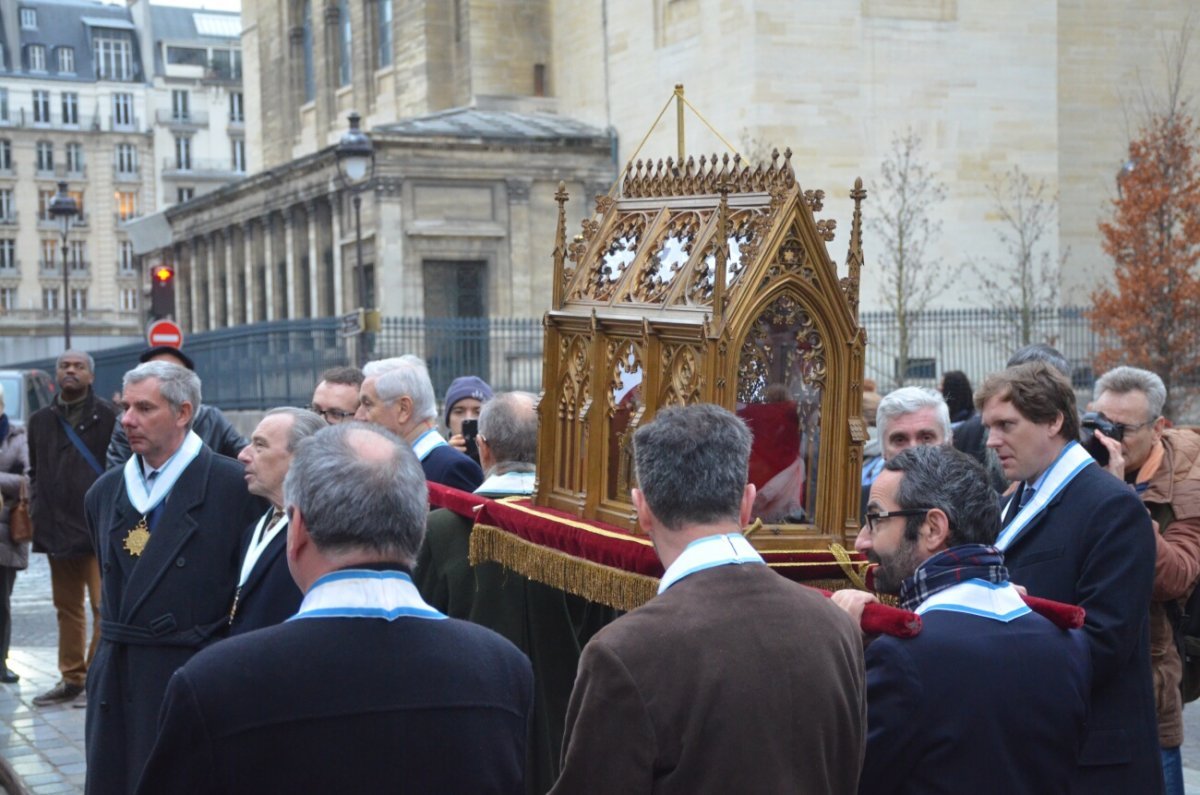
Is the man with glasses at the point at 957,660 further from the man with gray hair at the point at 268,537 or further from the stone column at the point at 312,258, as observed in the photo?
the stone column at the point at 312,258

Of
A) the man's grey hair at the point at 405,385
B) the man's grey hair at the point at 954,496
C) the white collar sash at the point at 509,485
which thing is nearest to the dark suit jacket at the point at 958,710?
the man's grey hair at the point at 954,496

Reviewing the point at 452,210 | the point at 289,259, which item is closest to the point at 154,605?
the point at 452,210

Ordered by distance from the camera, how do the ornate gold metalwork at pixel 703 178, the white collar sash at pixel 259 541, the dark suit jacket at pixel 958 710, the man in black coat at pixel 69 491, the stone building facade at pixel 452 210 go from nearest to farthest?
the dark suit jacket at pixel 958 710
the white collar sash at pixel 259 541
the ornate gold metalwork at pixel 703 178
the man in black coat at pixel 69 491
the stone building facade at pixel 452 210

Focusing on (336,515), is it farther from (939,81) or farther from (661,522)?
(939,81)

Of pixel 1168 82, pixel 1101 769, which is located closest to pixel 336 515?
pixel 1101 769

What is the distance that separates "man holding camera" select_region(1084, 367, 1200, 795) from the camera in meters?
5.53

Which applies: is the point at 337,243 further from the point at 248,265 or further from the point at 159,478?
the point at 159,478

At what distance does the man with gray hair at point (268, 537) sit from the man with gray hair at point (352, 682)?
1679 millimetres

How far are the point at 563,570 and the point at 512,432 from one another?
1.36m

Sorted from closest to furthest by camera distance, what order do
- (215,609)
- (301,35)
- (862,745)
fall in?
(862,745) < (215,609) < (301,35)

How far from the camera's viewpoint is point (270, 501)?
5.70m

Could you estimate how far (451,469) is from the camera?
7152mm

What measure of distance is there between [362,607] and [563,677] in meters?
3.21

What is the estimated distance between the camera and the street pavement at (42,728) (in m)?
8.53
